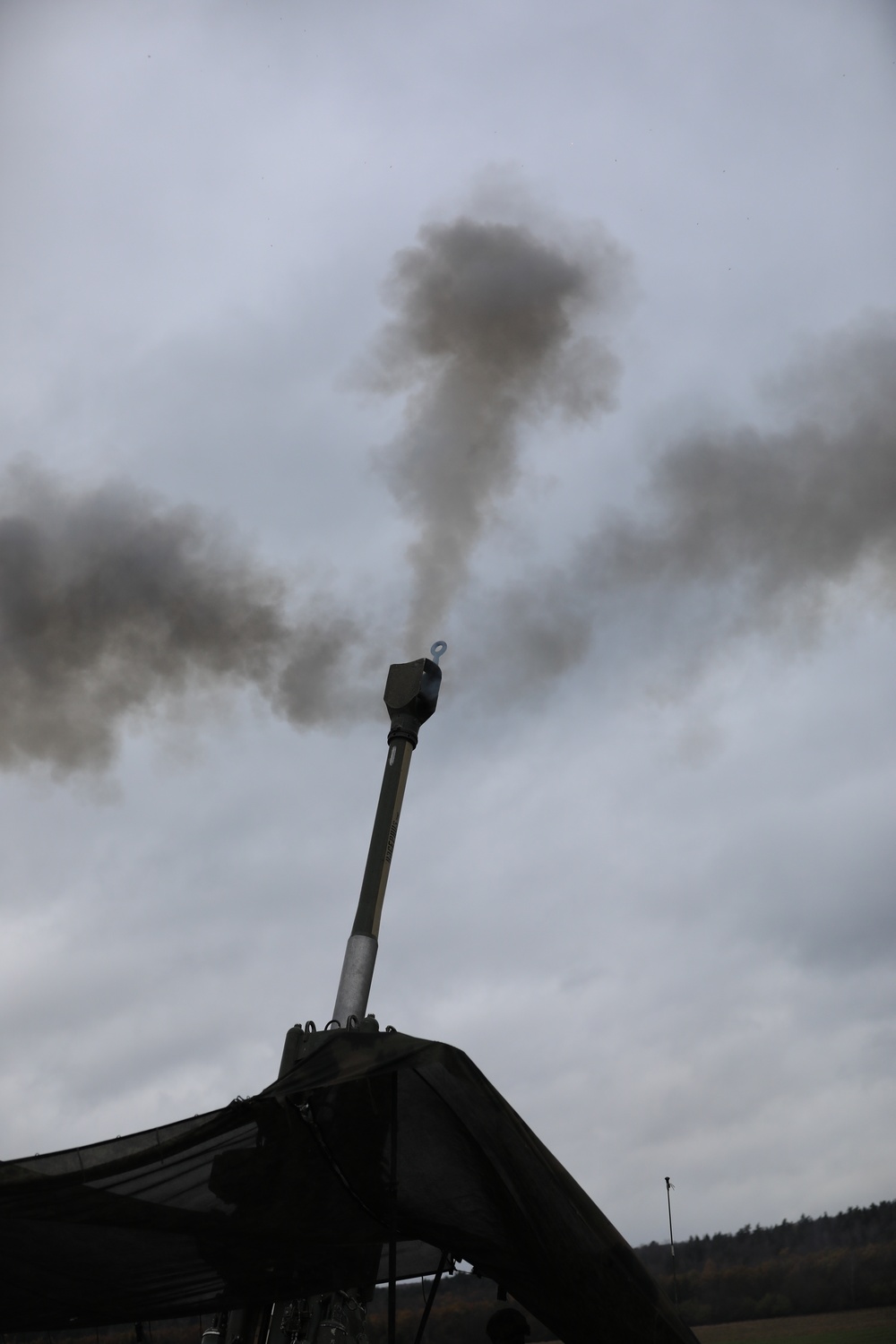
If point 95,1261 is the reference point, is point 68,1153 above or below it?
above

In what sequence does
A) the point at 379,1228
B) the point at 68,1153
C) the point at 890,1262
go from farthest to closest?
the point at 890,1262
the point at 379,1228
the point at 68,1153

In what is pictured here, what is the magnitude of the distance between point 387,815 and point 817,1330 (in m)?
20.7

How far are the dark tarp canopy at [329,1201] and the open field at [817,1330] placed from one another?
2044 cm

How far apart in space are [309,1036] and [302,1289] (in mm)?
1778

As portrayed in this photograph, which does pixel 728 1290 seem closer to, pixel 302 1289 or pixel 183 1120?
pixel 302 1289

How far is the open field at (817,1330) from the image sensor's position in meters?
22.9

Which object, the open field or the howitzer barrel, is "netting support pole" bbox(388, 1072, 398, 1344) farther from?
the open field

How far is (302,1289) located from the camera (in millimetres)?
8039

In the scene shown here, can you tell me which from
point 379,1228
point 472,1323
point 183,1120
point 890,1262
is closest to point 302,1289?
point 379,1228

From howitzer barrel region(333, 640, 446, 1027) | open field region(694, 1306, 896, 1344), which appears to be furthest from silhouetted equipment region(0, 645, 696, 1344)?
open field region(694, 1306, 896, 1344)

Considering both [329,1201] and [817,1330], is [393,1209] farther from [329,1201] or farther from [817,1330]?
[817,1330]

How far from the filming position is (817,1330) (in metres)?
24.0

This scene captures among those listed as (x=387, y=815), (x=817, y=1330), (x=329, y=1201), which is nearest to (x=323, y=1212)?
(x=329, y=1201)

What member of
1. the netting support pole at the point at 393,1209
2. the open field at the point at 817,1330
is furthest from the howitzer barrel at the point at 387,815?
the open field at the point at 817,1330
